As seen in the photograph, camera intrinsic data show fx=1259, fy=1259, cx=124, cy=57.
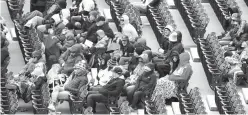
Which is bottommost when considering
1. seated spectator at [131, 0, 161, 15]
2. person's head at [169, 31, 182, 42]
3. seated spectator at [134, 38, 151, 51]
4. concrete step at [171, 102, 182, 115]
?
seated spectator at [131, 0, 161, 15]

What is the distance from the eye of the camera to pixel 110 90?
1267 inches

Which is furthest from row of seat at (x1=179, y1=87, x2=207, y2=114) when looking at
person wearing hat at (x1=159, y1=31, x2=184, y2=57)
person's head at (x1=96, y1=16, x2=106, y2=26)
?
person's head at (x1=96, y1=16, x2=106, y2=26)

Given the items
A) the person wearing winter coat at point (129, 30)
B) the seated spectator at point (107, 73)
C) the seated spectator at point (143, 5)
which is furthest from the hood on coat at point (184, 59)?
the seated spectator at point (143, 5)

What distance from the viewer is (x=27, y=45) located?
3650 centimetres

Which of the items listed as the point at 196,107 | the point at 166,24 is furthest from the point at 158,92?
the point at 166,24

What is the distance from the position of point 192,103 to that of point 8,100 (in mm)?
4956

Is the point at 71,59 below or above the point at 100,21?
below

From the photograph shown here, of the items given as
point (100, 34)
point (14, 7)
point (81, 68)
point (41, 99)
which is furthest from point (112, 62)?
point (14, 7)

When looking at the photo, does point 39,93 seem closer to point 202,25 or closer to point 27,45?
point 27,45

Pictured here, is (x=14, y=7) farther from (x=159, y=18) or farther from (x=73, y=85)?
(x=73, y=85)

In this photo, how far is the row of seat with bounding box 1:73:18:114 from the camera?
32.7m

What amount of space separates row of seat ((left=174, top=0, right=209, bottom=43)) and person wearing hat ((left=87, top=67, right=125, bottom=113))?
4839 millimetres

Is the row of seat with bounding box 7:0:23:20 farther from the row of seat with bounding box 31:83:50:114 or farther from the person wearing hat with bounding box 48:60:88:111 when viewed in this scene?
the person wearing hat with bounding box 48:60:88:111

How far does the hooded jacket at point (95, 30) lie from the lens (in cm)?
3506
